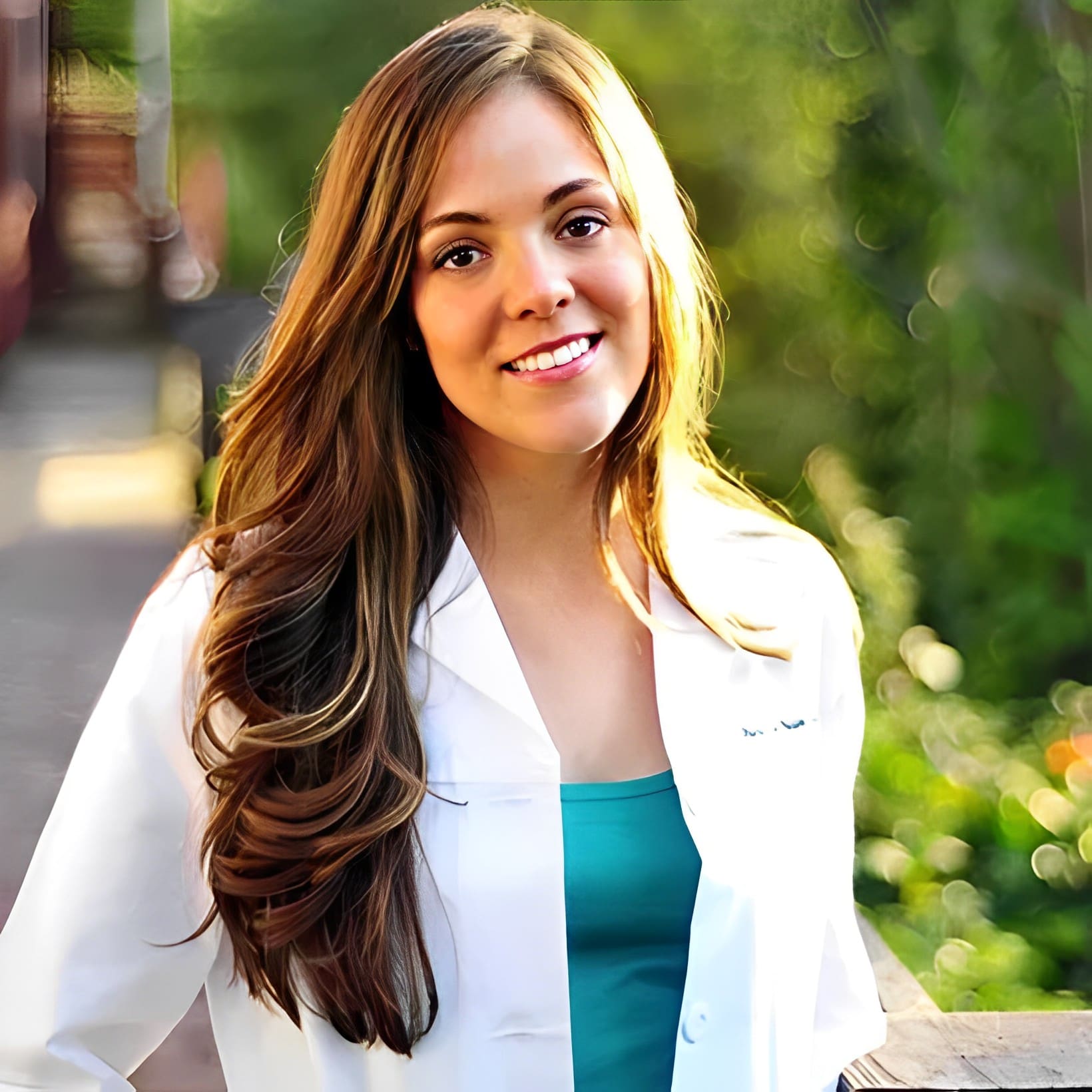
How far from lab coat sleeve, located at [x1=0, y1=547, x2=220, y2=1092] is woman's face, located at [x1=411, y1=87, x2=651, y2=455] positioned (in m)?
0.46

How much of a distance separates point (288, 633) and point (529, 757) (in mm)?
308

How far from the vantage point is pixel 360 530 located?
60.8 inches

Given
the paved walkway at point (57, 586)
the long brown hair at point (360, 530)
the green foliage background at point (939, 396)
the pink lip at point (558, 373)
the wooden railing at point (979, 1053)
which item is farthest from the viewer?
the green foliage background at point (939, 396)

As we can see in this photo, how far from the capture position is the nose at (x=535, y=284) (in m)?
1.44

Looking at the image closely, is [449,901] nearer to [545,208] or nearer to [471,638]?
[471,638]

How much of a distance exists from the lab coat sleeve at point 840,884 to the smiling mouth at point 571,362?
0.50 meters

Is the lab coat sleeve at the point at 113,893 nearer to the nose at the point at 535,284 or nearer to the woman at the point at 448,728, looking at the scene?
the woman at the point at 448,728

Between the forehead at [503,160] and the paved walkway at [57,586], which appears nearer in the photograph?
the forehead at [503,160]

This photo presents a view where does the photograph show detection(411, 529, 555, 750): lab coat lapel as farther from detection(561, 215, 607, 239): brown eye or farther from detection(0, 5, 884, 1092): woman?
detection(561, 215, 607, 239): brown eye

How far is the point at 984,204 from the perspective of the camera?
3.13m

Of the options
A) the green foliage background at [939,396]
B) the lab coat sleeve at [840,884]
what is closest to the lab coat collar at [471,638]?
the lab coat sleeve at [840,884]

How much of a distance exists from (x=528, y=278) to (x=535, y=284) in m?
0.01

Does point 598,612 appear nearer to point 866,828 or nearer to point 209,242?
point 209,242

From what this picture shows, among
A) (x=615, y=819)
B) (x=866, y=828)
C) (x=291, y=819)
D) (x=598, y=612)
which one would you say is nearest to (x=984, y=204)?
(x=866, y=828)
